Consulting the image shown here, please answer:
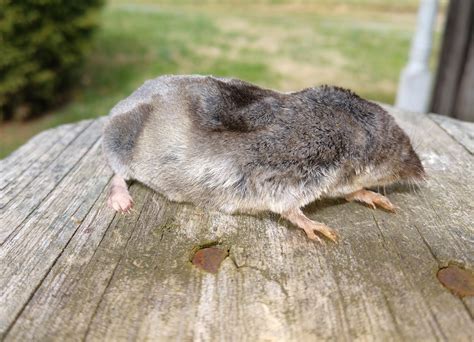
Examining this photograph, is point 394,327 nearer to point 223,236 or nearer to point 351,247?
point 351,247

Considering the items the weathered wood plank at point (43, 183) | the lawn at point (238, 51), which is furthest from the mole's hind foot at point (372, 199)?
the lawn at point (238, 51)

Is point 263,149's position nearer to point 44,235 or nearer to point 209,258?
point 209,258

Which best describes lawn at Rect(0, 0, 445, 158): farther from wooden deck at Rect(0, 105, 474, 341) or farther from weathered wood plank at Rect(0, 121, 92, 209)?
wooden deck at Rect(0, 105, 474, 341)

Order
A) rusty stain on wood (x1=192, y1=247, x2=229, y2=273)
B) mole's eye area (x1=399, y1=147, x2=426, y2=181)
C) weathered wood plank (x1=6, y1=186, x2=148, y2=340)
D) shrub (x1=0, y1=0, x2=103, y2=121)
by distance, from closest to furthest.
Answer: weathered wood plank (x1=6, y1=186, x2=148, y2=340) → rusty stain on wood (x1=192, y1=247, x2=229, y2=273) → mole's eye area (x1=399, y1=147, x2=426, y2=181) → shrub (x1=0, y1=0, x2=103, y2=121)

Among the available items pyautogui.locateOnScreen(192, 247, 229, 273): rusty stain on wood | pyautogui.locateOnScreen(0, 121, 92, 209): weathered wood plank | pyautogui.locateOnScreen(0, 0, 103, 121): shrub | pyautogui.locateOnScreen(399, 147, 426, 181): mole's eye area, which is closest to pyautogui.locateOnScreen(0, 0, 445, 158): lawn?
pyautogui.locateOnScreen(0, 0, 103, 121): shrub

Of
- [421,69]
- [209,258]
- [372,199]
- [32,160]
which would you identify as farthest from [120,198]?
[421,69]

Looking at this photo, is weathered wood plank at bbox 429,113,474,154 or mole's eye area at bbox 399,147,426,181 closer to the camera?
mole's eye area at bbox 399,147,426,181

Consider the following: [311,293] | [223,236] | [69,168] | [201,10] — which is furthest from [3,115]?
[201,10]
